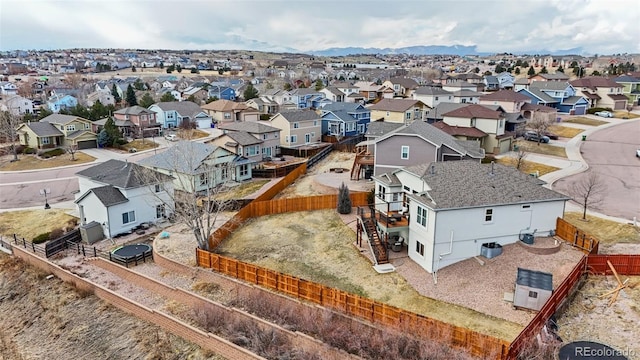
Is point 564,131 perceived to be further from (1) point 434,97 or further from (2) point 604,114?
(1) point 434,97

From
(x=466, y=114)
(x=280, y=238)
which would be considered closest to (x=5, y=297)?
(x=280, y=238)

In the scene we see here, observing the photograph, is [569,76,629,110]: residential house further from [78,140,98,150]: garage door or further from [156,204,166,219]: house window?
[78,140,98,150]: garage door

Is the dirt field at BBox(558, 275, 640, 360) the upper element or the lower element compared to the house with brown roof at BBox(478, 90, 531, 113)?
lower

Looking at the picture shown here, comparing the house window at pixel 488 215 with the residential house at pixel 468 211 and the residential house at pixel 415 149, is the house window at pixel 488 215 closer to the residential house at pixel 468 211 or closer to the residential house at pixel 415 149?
the residential house at pixel 468 211

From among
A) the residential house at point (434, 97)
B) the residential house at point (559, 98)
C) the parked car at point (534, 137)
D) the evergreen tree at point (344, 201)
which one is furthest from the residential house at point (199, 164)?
the residential house at point (559, 98)

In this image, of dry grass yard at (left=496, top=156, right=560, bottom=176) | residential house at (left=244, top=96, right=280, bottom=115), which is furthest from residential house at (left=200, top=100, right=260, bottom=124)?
dry grass yard at (left=496, top=156, right=560, bottom=176)

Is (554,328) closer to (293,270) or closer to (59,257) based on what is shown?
(293,270)

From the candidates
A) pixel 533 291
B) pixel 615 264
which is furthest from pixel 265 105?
pixel 533 291
